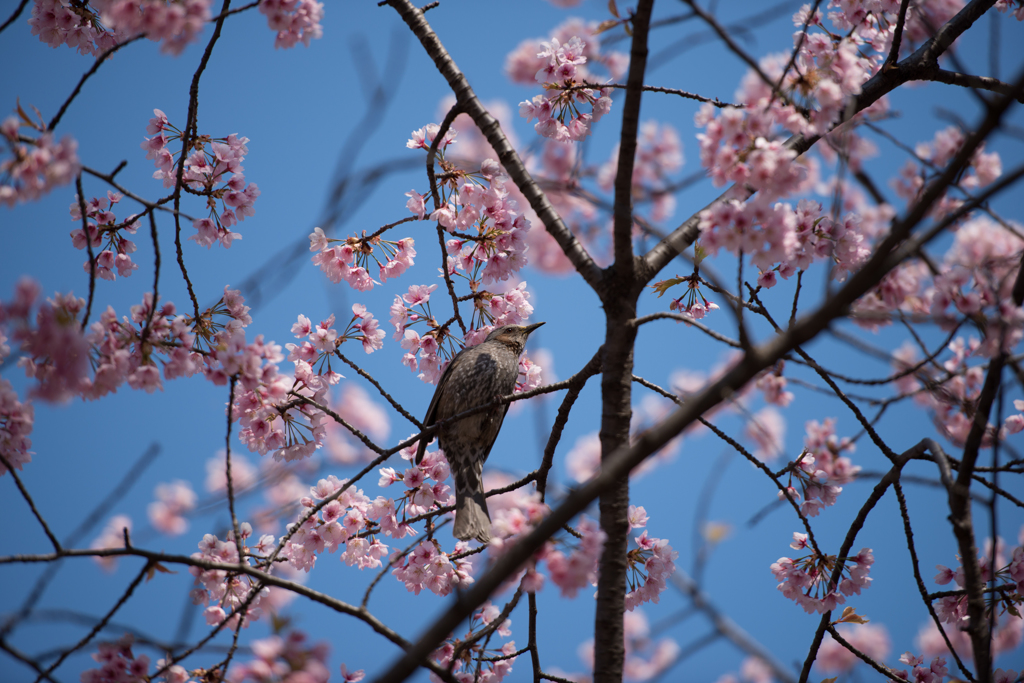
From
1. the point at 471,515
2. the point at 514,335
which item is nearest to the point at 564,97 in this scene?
the point at 514,335

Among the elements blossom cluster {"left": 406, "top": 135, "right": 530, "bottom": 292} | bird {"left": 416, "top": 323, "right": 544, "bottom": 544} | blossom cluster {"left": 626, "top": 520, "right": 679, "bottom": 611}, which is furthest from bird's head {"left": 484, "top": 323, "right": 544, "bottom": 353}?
blossom cluster {"left": 626, "top": 520, "right": 679, "bottom": 611}

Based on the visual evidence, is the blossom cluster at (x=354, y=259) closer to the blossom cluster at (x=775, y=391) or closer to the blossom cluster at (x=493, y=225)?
the blossom cluster at (x=493, y=225)

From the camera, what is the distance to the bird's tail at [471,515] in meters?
3.48

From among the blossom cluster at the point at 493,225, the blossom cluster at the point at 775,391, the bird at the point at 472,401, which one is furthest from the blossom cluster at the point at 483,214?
the blossom cluster at the point at 775,391

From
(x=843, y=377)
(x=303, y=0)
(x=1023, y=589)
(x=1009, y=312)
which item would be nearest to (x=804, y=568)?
(x=1023, y=589)

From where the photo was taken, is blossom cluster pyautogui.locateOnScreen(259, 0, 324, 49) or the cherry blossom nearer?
A: the cherry blossom

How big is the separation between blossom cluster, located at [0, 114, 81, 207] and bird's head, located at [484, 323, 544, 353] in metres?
2.88

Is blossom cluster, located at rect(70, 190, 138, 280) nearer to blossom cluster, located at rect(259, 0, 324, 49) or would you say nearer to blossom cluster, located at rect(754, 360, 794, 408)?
blossom cluster, located at rect(259, 0, 324, 49)

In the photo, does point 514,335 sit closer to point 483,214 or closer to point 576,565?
point 483,214

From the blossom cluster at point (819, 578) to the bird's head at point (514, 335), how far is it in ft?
7.66

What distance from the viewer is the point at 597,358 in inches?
116

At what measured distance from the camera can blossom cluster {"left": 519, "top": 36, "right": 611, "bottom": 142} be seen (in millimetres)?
3217

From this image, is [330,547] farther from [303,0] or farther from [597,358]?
[303,0]

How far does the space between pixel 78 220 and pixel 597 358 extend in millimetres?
2502
